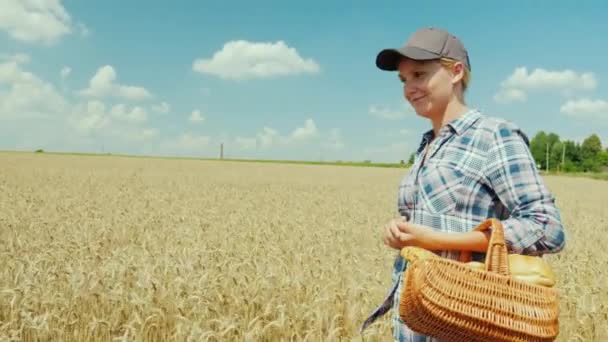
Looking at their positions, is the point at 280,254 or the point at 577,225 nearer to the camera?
the point at 280,254

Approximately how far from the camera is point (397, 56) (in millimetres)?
2324

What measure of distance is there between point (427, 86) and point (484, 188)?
1.55ft

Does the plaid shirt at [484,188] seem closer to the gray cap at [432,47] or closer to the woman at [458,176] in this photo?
the woman at [458,176]

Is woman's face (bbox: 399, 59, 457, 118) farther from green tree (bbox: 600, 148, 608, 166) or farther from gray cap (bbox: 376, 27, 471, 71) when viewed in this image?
green tree (bbox: 600, 148, 608, 166)

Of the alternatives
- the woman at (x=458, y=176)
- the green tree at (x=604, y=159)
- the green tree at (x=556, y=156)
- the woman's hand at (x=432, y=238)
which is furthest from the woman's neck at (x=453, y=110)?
the green tree at (x=604, y=159)

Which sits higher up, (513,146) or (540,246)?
(513,146)

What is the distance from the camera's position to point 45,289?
4.50 metres

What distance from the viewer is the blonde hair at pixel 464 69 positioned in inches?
86.7

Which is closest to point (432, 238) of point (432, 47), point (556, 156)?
point (432, 47)

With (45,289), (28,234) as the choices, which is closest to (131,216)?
(28,234)

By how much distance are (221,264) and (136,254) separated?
168 cm

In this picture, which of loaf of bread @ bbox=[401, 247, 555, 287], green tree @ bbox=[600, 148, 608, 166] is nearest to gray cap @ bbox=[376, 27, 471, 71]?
loaf of bread @ bbox=[401, 247, 555, 287]

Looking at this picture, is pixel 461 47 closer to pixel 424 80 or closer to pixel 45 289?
pixel 424 80

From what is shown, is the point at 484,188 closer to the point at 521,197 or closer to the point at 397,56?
the point at 521,197
